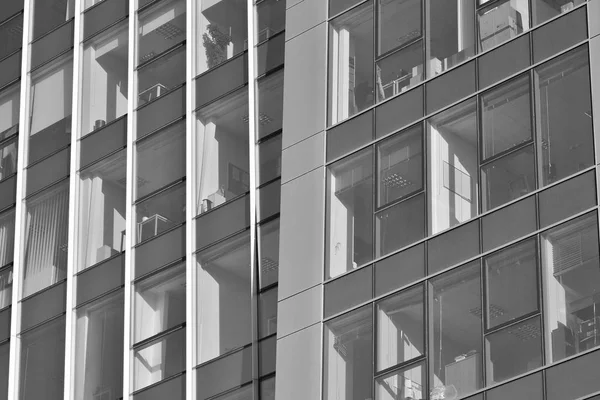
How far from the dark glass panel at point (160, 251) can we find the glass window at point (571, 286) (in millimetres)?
12395

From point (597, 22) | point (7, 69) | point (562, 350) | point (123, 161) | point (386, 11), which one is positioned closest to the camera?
point (562, 350)

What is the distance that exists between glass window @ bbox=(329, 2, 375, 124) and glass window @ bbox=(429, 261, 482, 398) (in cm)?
572

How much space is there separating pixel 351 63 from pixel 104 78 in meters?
10.9

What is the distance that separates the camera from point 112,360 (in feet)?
131

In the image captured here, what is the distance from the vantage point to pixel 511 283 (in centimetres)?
3041

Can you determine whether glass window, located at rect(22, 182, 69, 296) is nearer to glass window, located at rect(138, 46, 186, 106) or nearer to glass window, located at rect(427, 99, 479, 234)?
glass window, located at rect(138, 46, 186, 106)

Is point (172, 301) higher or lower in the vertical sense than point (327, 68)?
lower

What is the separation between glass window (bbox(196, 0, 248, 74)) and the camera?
136 feet

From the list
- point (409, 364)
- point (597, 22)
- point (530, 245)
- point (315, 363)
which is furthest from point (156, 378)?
point (597, 22)

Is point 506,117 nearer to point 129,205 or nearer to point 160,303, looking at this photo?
point 160,303

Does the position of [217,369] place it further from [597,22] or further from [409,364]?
[597,22]

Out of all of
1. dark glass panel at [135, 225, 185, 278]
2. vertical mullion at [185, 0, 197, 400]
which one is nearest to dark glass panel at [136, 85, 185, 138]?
vertical mullion at [185, 0, 197, 400]

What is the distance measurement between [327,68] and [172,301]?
7597 mm

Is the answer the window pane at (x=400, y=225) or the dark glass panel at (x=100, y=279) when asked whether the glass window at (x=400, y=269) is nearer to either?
the window pane at (x=400, y=225)
